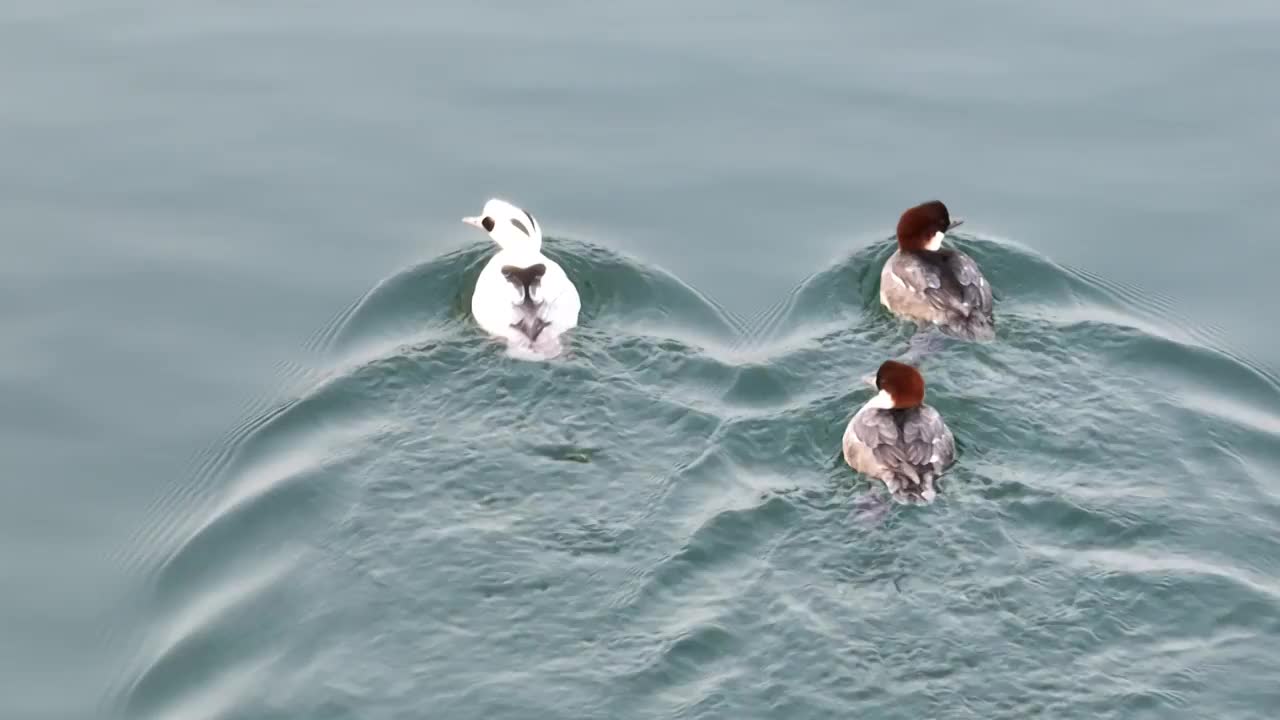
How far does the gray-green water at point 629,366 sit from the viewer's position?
11945 mm

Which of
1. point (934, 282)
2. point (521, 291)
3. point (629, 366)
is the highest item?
point (521, 291)

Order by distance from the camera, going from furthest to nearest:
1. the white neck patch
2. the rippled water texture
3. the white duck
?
the white duck < the white neck patch < the rippled water texture

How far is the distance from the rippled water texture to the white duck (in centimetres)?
26

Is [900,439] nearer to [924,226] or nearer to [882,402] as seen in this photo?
[882,402]

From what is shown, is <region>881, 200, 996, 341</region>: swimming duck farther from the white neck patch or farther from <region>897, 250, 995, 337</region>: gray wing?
the white neck patch

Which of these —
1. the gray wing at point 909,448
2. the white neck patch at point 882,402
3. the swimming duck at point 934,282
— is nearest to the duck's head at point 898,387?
the white neck patch at point 882,402

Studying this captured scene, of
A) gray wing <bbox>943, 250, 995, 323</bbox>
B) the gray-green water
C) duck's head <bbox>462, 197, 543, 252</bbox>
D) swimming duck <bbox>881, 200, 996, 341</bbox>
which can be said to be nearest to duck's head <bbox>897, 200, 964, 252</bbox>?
swimming duck <bbox>881, 200, 996, 341</bbox>

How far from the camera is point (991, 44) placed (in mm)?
19734

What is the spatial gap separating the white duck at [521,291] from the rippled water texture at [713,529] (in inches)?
10.4

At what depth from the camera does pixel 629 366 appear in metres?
15.2

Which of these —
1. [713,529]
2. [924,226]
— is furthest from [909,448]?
[924,226]

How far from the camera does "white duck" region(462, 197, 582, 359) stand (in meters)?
15.6

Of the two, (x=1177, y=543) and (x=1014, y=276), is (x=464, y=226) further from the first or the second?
(x=1177, y=543)

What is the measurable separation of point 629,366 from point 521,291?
1259 millimetres
